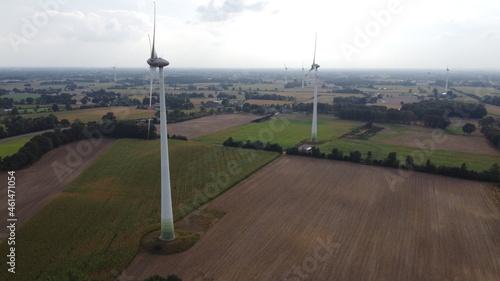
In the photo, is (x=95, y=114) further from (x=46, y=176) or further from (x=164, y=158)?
(x=164, y=158)

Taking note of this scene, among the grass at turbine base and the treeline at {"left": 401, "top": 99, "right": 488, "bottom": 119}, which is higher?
the treeline at {"left": 401, "top": 99, "right": 488, "bottom": 119}

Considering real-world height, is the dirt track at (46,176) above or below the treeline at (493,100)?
below

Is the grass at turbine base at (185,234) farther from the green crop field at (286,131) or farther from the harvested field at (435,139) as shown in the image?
the harvested field at (435,139)

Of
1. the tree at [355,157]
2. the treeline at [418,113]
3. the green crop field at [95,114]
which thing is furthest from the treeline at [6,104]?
the tree at [355,157]

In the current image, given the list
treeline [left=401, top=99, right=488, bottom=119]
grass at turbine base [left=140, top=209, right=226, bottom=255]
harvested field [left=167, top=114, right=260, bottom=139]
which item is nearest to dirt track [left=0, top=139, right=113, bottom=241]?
grass at turbine base [left=140, top=209, right=226, bottom=255]

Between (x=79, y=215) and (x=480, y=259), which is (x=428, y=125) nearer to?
(x=480, y=259)

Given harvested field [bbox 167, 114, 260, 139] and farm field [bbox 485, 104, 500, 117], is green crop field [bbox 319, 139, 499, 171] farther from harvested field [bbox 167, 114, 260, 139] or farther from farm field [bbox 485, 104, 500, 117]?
farm field [bbox 485, 104, 500, 117]
